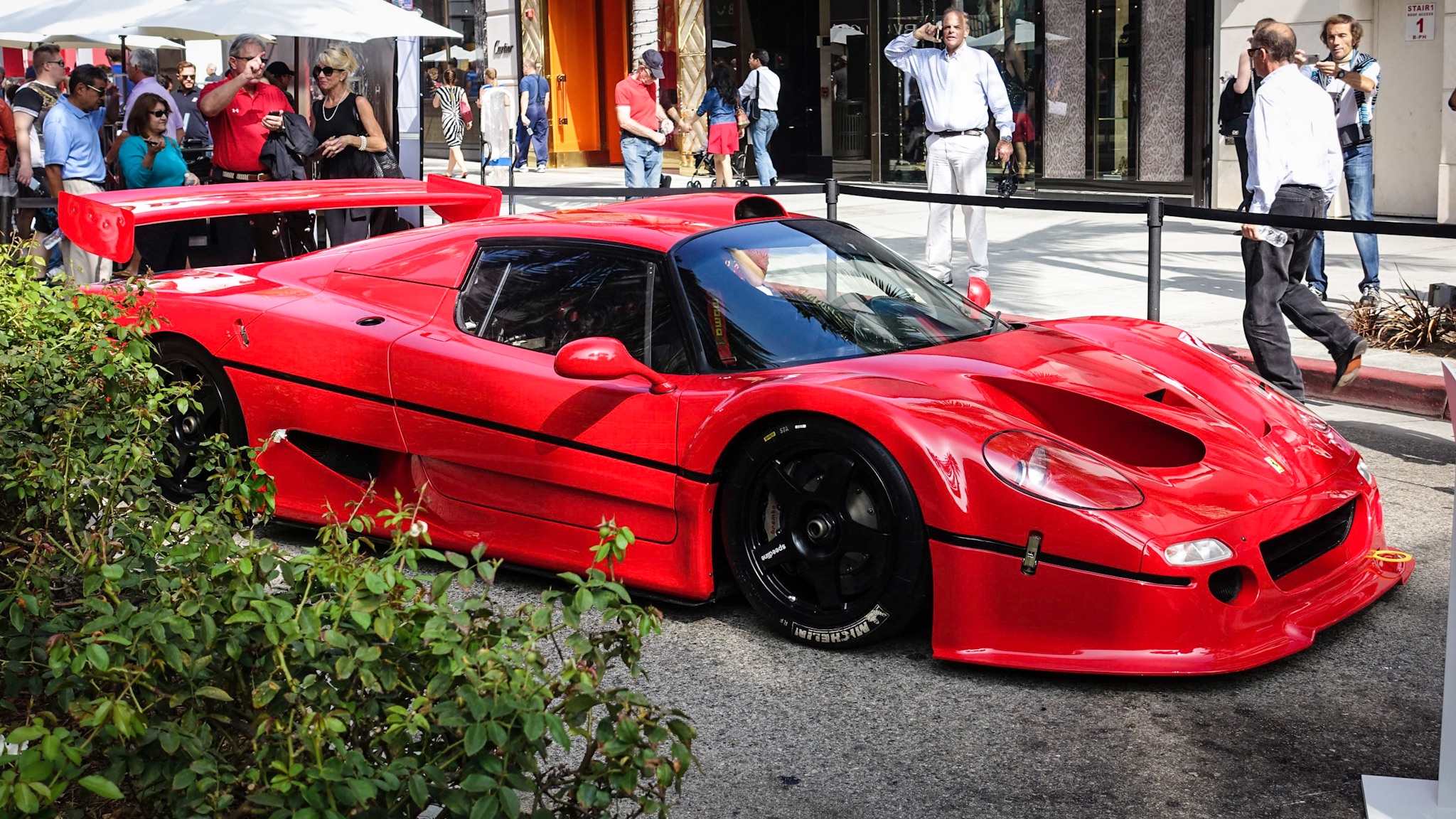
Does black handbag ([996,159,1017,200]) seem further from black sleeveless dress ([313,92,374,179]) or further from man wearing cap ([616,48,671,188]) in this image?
black sleeveless dress ([313,92,374,179])

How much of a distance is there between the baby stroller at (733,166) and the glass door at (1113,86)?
475cm

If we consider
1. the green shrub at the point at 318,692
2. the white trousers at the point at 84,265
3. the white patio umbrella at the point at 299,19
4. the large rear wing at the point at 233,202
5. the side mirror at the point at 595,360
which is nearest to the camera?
the green shrub at the point at 318,692

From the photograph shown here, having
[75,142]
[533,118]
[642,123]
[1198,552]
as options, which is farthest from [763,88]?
[1198,552]

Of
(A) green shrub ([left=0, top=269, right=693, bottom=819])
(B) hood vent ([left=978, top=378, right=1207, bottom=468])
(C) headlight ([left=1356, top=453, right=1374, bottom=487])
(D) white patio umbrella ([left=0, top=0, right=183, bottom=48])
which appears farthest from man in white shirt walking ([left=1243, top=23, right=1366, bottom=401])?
(D) white patio umbrella ([left=0, top=0, right=183, bottom=48])

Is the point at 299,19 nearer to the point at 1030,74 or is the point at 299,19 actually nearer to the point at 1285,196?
the point at 1285,196

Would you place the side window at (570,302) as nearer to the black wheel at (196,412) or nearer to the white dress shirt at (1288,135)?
the black wheel at (196,412)

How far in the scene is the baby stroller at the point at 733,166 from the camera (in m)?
21.3

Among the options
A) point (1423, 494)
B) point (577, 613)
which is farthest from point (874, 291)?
point (577, 613)

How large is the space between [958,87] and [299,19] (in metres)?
5.04

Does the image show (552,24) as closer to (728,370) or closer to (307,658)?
(728,370)

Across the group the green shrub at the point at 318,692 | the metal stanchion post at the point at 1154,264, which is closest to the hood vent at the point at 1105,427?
the green shrub at the point at 318,692

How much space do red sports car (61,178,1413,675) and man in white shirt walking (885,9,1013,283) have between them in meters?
5.35

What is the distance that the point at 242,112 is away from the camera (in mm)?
10844

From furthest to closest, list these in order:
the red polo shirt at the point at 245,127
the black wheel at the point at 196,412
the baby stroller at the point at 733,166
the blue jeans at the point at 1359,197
→ the baby stroller at the point at 733,166, the red polo shirt at the point at 245,127, the blue jeans at the point at 1359,197, the black wheel at the point at 196,412
